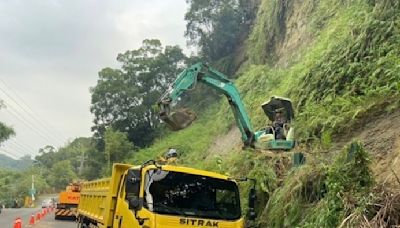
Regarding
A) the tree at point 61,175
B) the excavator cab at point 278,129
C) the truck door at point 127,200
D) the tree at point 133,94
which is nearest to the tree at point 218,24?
the tree at point 133,94

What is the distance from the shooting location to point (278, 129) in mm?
12805

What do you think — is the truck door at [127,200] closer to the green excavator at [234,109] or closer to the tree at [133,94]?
the green excavator at [234,109]

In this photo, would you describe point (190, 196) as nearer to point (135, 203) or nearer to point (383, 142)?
point (135, 203)

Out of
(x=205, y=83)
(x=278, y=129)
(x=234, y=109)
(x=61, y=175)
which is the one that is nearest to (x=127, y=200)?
(x=205, y=83)

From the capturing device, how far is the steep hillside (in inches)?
314

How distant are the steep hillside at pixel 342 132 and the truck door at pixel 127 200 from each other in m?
3.01

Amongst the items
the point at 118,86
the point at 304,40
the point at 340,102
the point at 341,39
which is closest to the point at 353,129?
the point at 340,102

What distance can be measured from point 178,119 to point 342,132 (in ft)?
12.9

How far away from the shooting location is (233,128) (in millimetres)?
25469

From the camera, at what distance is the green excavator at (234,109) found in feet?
38.0

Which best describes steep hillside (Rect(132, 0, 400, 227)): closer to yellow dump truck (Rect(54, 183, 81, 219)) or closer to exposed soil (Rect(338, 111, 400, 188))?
exposed soil (Rect(338, 111, 400, 188))

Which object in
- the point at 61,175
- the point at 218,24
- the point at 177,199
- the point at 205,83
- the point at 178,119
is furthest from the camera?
the point at 61,175

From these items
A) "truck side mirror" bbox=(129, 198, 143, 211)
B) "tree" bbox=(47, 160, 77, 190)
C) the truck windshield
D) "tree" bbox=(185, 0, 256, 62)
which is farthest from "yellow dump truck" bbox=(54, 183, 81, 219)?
"tree" bbox=(47, 160, 77, 190)

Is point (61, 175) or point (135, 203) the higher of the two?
point (61, 175)
